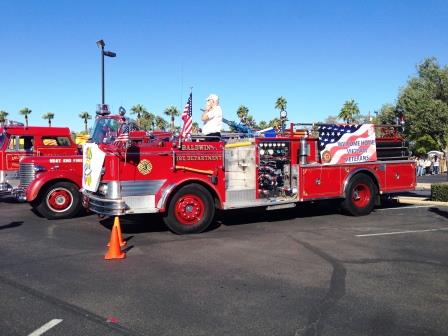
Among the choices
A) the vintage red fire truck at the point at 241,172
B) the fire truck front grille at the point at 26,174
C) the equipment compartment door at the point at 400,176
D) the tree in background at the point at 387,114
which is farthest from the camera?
the tree in background at the point at 387,114

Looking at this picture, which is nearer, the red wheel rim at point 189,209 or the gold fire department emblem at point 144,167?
the gold fire department emblem at point 144,167

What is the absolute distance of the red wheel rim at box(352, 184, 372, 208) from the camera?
11023mm

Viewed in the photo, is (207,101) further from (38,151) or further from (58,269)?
(38,151)

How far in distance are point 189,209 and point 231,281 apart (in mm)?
3232

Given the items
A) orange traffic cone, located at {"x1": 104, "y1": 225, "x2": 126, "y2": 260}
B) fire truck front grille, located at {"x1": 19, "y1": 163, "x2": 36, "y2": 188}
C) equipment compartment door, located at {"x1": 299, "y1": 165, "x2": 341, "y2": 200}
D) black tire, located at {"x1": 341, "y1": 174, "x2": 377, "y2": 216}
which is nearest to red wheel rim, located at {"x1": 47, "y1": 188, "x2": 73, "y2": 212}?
fire truck front grille, located at {"x1": 19, "y1": 163, "x2": 36, "y2": 188}

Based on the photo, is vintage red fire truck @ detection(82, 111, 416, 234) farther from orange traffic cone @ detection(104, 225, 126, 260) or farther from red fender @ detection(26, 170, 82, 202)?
red fender @ detection(26, 170, 82, 202)

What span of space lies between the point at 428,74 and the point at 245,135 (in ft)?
86.7

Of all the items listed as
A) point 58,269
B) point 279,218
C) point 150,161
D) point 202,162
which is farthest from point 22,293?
point 279,218

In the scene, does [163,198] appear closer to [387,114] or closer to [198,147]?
[198,147]

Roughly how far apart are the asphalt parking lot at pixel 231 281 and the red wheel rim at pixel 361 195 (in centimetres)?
135

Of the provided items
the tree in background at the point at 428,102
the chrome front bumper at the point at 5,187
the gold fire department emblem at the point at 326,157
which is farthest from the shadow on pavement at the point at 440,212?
the tree in background at the point at 428,102

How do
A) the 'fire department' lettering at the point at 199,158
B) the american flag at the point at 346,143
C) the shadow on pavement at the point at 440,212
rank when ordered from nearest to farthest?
the 'fire department' lettering at the point at 199,158 < the american flag at the point at 346,143 < the shadow on pavement at the point at 440,212

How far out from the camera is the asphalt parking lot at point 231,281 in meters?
4.34

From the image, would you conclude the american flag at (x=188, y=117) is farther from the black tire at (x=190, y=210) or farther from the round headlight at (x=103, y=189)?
the round headlight at (x=103, y=189)
